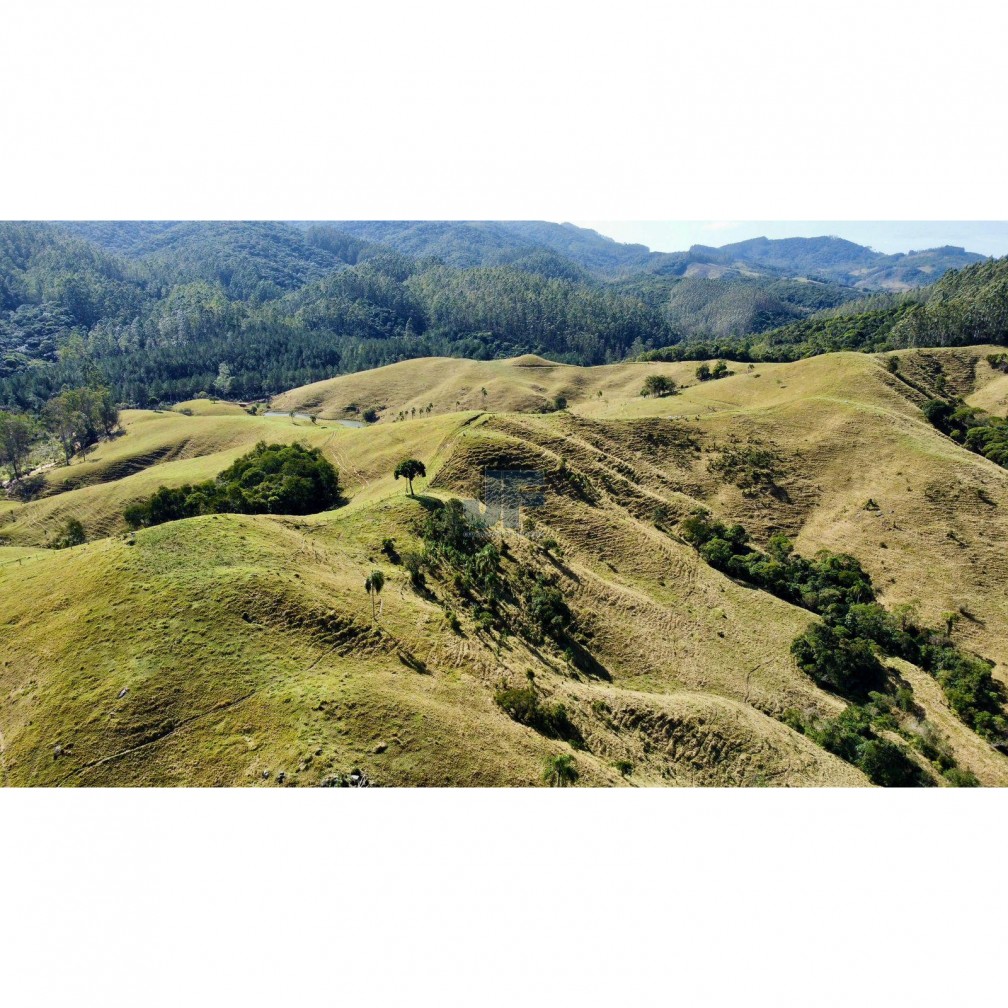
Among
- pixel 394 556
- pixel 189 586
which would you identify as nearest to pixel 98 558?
pixel 189 586

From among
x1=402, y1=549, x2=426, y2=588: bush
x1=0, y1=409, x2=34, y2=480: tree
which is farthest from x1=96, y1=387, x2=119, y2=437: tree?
x1=402, y1=549, x2=426, y2=588: bush

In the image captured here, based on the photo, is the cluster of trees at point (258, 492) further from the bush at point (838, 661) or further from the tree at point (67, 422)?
the tree at point (67, 422)

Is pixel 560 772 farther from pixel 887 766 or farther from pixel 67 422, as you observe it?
pixel 67 422

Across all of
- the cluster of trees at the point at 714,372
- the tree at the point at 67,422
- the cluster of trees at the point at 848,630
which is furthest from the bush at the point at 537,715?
the tree at the point at 67,422

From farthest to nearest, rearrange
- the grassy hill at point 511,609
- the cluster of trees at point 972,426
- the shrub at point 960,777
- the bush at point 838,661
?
the cluster of trees at point 972,426 → the bush at point 838,661 → the shrub at point 960,777 → the grassy hill at point 511,609

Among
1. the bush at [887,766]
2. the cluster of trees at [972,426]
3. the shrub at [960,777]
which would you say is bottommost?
the shrub at [960,777]

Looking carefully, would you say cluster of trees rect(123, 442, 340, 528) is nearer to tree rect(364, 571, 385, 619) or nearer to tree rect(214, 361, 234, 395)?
tree rect(364, 571, 385, 619)

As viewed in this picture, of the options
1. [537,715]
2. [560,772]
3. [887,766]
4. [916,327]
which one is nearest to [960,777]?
[887,766]

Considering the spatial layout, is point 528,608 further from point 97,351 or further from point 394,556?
point 97,351
